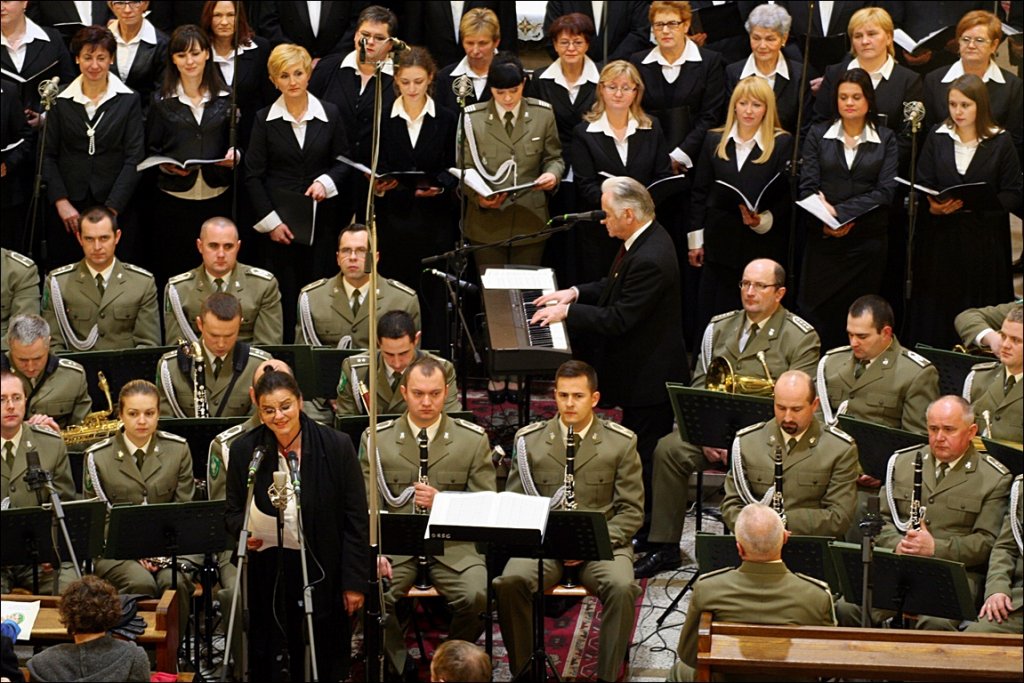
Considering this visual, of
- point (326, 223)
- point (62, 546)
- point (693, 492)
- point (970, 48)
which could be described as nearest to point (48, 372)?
point (62, 546)

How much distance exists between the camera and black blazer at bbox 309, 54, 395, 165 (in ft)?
31.1

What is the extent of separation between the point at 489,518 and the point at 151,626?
146cm

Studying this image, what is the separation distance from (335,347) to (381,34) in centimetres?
174

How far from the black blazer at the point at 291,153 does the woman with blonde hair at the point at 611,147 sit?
1351 mm

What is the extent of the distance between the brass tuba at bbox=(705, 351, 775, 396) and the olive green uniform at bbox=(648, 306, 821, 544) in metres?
0.06

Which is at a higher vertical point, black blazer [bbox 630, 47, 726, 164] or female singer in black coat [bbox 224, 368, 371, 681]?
black blazer [bbox 630, 47, 726, 164]

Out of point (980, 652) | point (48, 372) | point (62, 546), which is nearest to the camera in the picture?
point (980, 652)

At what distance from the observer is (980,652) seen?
612cm

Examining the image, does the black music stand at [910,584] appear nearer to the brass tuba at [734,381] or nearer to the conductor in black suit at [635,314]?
the brass tuba at [734,381]

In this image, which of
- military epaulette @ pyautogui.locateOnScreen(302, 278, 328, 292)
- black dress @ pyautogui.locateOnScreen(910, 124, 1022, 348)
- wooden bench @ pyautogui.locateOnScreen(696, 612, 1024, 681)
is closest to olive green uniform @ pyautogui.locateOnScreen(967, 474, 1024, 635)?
wooden bench @ pyautogui.locateOnScreen(696, 612, 1024, 681)

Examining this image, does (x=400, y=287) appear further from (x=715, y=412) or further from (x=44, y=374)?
(x=715, y=412)

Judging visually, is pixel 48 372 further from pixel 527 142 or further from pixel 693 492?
pixel 693 492

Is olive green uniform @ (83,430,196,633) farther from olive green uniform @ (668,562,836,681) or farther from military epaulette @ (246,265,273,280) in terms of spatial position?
olive green uniform @ (668,562,836,681)

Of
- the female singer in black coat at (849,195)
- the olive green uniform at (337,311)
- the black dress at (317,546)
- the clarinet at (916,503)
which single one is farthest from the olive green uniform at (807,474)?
the olive green uniform at (337,311)
